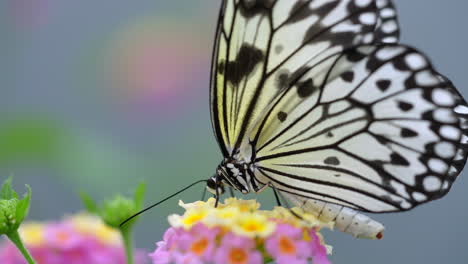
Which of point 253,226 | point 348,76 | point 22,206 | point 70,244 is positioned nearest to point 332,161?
point 348,76

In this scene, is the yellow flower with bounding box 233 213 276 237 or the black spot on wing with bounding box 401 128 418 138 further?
the black spot on wing with bounding box 401 128 418 138

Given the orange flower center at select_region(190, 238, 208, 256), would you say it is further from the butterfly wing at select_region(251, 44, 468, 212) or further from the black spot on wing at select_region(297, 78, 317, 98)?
the black spot on wing at select_region(297, 78, 317, 98)

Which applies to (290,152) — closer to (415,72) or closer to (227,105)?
(227,105)

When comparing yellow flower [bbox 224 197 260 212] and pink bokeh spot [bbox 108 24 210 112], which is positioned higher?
yellow flower [bbox 224 197 260 212]

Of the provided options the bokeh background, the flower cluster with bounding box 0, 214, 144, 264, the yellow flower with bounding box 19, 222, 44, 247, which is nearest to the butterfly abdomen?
the flower cluster with bounding box 0, 214, 144, 264

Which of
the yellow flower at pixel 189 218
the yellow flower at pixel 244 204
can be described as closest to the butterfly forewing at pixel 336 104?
the yellow flower at pixel 244 204

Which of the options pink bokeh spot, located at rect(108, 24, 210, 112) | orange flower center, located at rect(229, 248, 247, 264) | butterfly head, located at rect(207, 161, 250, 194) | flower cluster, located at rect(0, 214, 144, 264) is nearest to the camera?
orange flower center, located at rect(229, 248, 247, 264)
